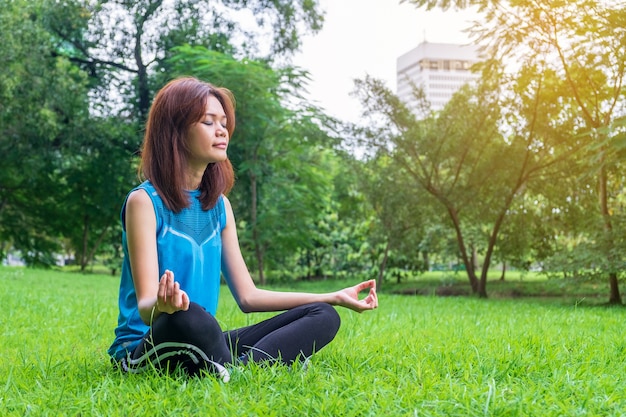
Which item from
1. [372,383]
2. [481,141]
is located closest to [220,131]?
[372,383]

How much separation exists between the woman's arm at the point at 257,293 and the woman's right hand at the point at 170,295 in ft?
2.12

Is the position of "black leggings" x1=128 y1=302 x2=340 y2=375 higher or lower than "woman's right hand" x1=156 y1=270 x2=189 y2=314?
lower

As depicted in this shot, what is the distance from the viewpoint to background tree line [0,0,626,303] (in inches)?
378

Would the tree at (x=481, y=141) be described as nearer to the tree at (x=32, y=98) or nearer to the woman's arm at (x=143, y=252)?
the woman's arm at (x=143, y=252)

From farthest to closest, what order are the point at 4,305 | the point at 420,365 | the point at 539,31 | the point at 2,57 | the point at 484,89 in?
the point at 2,57 < the point at 484,89 < the point at 539,31 < the point at 4,305 < the point at 420,365

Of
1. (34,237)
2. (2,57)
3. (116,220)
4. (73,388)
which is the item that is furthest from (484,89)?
(34,237)

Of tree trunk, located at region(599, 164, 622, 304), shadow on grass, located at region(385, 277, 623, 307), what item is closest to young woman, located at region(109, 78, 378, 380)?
tree trunk, located at region(599, 164, 622, 304)

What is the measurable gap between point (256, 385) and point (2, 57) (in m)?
15.5

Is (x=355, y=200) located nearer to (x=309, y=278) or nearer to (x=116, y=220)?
(x=309, y=278)

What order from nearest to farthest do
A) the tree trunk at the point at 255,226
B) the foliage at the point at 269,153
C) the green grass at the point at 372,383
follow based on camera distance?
the green grass at the point at 372,383 < the foliage at the point at 269,153 < the tree trunk at the point at 255,226

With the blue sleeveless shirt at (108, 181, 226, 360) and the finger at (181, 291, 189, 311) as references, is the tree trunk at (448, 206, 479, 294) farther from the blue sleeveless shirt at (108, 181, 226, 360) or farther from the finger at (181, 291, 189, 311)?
the finger at (181, 291, 189, 311)

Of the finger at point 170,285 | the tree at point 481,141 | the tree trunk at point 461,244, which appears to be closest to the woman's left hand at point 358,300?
the finger at point 170,285

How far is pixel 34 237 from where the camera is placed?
2248 cm

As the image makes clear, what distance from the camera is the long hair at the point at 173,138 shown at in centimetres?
270
